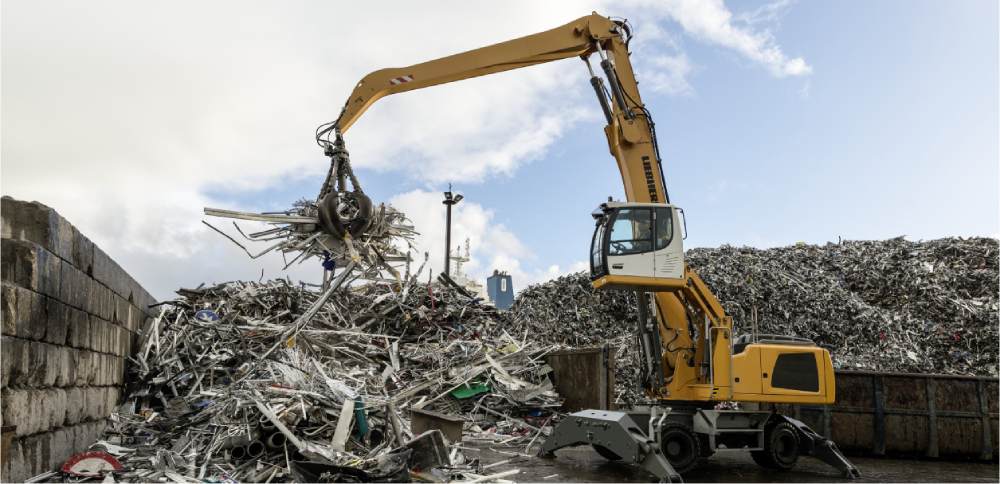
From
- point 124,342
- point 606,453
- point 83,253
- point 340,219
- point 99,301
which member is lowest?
point 606,453

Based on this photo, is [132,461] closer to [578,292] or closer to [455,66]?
[455,66]

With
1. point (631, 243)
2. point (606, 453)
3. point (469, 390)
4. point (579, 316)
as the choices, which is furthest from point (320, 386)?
point (579, 316)

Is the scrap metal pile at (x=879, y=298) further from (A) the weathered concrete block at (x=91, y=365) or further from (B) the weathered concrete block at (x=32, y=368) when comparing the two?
(B) the weathered concrete block at (x=32, y=368)

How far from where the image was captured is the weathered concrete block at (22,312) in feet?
17.8

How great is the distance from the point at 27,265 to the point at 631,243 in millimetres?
6120

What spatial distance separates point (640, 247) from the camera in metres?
8.45

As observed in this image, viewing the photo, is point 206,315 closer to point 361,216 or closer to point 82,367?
point 361,216

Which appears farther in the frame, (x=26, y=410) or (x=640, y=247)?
(x=640, y=247)

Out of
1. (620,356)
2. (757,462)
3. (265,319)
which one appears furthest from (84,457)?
(620,356)

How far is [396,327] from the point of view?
47.4ft

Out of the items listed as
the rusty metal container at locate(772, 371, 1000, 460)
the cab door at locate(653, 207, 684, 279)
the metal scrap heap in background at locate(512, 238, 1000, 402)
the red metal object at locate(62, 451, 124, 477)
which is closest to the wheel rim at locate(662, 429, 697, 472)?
the cab door at locate(653, 207, 684, 279)

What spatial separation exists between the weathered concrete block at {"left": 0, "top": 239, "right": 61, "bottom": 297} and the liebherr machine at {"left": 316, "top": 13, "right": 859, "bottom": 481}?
346cm

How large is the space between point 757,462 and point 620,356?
17.8 ft

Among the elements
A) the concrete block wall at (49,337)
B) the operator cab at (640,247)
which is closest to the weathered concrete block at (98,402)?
the concrete block wall at (49,337)
